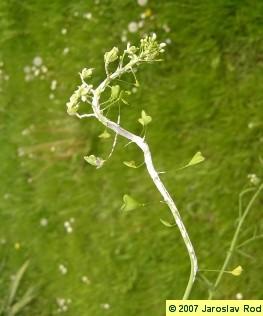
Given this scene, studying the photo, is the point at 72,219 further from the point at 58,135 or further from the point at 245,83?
the point at 245,83

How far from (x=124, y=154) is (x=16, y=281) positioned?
0.53 meters

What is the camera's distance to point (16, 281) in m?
1.94

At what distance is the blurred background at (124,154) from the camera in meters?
1.69

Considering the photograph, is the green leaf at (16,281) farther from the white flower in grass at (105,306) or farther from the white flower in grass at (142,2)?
the white flower in grass at (142,2)

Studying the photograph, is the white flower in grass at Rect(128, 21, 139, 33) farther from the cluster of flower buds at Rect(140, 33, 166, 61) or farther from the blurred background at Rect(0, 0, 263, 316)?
the cluster of flower buds at Rect(140, 33, 166, 61)

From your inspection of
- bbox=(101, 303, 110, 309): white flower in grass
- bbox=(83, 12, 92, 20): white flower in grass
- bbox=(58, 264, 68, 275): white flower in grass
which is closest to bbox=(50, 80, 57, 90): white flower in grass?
bbox=(83, 12, 92, 20): white flower in grass

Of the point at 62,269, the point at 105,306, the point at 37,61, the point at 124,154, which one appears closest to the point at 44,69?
the point at 37,61

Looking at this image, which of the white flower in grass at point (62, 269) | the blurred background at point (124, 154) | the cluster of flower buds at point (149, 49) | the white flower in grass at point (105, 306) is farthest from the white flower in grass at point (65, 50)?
the cluster of flower buds at point (149, 49)

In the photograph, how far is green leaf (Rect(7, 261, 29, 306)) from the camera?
1931 millimetres

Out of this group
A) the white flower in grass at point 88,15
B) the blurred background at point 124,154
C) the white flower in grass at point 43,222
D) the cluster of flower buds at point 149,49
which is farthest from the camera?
the white flower in grass at point 43,222

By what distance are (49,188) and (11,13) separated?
0.55m

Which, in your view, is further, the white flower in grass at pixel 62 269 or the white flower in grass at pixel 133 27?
the white flower in grass at pixel 62 269

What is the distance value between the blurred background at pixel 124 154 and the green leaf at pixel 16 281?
0.07 ft

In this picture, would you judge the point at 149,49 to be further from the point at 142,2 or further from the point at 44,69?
the point at 44,69
